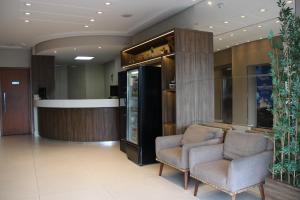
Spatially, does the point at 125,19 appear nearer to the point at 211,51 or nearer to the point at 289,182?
the point at 211,51

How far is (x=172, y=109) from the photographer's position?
5.11 metres

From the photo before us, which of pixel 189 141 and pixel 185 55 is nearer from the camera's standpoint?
pixel 189 141

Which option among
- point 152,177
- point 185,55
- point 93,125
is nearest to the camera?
point 152,177

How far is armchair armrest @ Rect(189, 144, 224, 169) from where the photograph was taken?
3494 mm

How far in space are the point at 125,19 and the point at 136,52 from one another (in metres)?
1.05

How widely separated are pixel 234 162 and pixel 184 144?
45.9 inches

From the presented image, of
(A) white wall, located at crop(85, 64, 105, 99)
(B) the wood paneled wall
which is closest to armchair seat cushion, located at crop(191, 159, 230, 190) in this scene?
(B) the wood paneled wall

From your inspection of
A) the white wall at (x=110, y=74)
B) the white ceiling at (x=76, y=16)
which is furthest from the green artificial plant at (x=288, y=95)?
the white wall at (x=110, y=74)

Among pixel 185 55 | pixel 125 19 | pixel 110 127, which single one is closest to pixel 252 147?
pixel 185 55

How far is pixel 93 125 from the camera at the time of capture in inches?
290

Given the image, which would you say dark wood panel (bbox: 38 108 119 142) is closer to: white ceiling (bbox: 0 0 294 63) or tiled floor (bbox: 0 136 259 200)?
tiled floor (bbox: 0 136 259 200)

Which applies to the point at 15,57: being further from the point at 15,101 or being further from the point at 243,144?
the point at 243,144

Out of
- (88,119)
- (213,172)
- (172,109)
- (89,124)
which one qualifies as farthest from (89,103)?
(213,172)

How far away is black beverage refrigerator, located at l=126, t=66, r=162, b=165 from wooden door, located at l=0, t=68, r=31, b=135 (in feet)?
18.4
